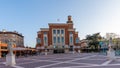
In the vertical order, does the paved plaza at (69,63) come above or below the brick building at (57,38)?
below

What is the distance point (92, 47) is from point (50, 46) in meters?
22.5

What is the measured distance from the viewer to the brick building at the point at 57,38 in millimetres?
90438

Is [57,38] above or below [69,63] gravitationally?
above

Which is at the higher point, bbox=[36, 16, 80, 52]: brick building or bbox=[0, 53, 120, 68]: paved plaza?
bbox=[36, 16, 80, 52]: brick building

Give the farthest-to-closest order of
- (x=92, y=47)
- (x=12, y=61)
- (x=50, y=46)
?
(x=92, y=47) < (x=50, y=46) < (x=12, y=61)

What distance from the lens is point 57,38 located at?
91.1 metres

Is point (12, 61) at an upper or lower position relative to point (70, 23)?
lower

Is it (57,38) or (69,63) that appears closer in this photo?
(69,63)

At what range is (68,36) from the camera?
9131cm

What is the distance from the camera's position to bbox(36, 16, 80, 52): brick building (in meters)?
90.4

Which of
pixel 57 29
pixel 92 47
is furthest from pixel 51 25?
pixel 92 47

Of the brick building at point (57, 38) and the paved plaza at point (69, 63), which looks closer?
the paved plaza at point (69, 63)

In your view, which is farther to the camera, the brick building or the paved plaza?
the brick building

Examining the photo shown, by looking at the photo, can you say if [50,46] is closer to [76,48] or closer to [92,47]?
[76,48]
